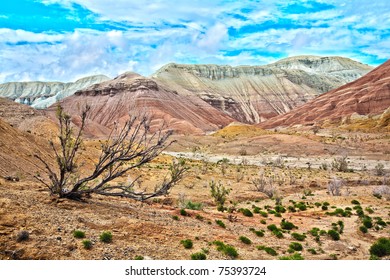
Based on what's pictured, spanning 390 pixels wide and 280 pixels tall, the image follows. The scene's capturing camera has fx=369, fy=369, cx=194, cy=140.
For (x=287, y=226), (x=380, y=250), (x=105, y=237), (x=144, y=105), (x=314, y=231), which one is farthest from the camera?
(x=144, y=105)

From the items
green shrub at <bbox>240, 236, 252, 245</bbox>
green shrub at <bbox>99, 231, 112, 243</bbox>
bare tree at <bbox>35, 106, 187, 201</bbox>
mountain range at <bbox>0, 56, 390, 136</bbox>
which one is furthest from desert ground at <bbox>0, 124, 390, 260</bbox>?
mountain range at <bbox>0, 56, 390, 136</bbox>

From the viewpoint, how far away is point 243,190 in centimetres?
3159

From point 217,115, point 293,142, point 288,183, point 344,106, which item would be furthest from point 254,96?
point 288,183

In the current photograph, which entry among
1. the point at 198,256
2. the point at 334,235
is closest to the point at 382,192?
the point at 334,235

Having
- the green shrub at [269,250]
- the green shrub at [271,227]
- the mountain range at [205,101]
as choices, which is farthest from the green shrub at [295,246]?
the mountain range at [205,101]

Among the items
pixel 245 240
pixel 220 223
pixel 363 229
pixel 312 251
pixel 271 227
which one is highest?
pixel 220 223

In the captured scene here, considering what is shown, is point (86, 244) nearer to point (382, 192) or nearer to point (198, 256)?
point (198, 256)

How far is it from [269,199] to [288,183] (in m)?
9.24

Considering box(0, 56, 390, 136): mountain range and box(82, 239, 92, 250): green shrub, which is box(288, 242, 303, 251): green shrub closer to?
box(82, 239, 92, 250): green shrub

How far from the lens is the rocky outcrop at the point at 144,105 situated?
13425 cm

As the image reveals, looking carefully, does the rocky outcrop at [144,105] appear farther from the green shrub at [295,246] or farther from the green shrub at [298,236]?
the green shrub at [295,246]

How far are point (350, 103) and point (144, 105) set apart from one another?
69.7 m

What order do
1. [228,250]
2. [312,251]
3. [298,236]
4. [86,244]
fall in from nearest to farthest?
[86,244] < [228,250] < [312,251] < [298,236]

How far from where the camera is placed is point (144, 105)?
131 meters
